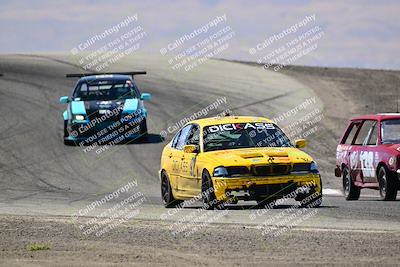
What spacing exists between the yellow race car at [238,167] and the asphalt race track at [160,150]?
31cm

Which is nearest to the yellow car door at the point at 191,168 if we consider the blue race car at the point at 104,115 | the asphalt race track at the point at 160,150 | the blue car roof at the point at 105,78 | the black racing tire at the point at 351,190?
the asphalt race track at the point at 160,150

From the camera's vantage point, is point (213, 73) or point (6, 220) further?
point (213, 73)

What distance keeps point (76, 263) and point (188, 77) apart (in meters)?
32.0

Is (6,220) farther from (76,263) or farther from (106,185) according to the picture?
(106,185)

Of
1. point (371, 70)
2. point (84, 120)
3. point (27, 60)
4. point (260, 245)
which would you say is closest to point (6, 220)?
point (260, 245)

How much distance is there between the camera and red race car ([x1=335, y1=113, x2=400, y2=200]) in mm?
15883

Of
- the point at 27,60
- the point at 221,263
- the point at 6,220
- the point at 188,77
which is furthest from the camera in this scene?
the point at 27,60

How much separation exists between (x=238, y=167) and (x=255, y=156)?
1.06 feet

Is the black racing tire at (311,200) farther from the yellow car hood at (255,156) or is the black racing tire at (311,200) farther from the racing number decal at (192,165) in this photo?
the racing number decal at (192,165)

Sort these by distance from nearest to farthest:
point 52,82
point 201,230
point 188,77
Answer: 1. point 201,230
2. point 52,82
3. point 188,77

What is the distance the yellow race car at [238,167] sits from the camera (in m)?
13.9

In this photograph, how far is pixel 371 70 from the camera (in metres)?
46.8

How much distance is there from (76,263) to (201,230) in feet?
9.13

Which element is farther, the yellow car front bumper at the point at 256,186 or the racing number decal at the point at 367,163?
the racing number decal at the point at 367,163
